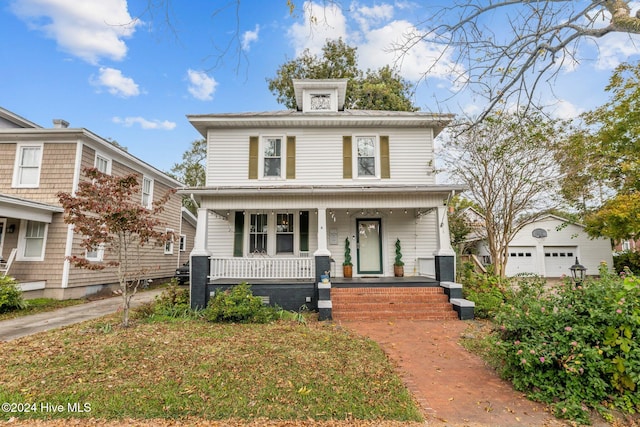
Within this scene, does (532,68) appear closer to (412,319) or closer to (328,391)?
(328,391)

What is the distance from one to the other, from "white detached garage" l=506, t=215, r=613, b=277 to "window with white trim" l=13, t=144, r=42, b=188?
23242mm

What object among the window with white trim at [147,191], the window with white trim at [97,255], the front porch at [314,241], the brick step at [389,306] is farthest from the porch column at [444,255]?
the window with white trim at [147,191]

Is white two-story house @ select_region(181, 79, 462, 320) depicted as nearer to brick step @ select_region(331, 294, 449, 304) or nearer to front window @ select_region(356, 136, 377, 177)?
front window @ select_region(356, 136, 377, 177)

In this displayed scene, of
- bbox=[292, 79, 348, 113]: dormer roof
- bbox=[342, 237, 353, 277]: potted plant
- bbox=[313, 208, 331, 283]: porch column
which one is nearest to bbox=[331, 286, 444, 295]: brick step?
bbox=[313, 208, 331, 283]: porch column

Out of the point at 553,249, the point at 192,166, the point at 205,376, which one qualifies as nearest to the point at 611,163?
the point at 553,249

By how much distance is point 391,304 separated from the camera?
8.56m

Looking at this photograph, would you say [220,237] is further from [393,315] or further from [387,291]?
[393,315]

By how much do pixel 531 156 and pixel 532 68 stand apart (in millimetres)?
7939

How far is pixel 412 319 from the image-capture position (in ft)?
26.6

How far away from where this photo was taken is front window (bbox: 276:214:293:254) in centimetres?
1116

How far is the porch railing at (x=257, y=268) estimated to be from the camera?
9.45m

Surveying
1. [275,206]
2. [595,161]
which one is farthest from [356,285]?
[595,161]

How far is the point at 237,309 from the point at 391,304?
13.3 ft

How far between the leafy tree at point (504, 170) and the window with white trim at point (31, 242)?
14425 millimetres
